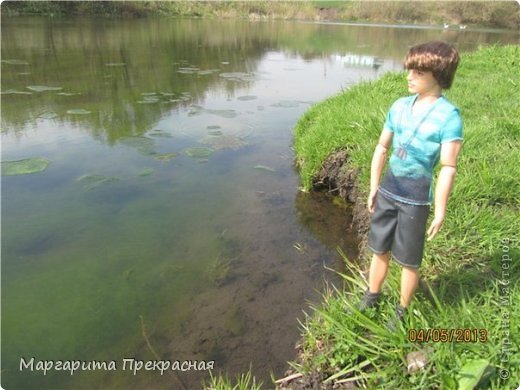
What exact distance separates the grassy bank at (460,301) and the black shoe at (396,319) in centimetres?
5

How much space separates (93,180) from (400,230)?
4.52 m

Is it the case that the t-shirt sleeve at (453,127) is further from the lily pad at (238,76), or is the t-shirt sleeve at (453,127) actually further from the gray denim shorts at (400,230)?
the lily pad at (238,76)

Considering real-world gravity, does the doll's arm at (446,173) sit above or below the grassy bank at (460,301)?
above

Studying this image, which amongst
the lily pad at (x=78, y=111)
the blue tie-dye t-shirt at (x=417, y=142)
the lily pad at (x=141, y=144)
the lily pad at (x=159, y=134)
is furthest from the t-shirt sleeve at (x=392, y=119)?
the lily pad at (x=78, y=111)

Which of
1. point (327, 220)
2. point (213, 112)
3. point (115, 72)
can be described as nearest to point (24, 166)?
point (213, 112)

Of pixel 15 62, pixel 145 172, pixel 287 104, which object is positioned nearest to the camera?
pixel 145 172

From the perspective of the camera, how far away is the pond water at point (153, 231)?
308 centimetres

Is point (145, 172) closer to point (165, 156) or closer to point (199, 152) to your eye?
point (165, 156)

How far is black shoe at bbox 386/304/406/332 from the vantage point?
236cm

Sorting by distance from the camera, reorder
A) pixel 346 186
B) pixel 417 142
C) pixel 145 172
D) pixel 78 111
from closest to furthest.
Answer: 1. pixel 417 142
2. pixel 346 186
3. pixel 145 172
4. pixel 78 111

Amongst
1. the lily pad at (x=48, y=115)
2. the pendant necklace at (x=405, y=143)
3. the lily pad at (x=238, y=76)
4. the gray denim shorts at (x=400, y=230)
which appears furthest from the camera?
the lily pad at (x=238, y=76)

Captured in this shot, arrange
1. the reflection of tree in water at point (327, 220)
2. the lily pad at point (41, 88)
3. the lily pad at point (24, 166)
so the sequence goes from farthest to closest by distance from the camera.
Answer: the lily pad at point (41, 88) < the lily pad at point (24, 166) < the reflection of tree in water at point (327, 220)

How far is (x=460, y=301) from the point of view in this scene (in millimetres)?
2551
